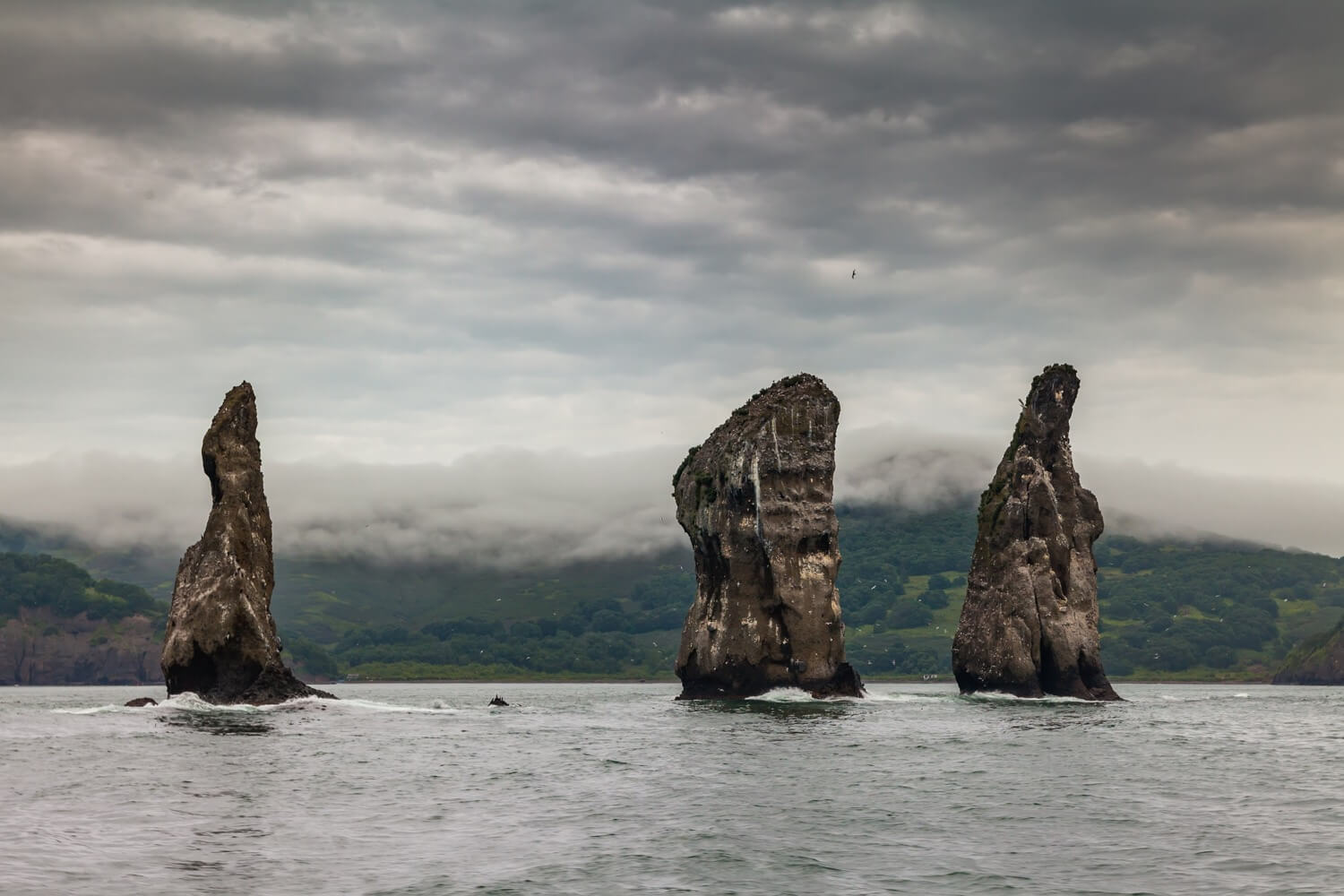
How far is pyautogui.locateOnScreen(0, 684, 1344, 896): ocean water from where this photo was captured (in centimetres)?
3756

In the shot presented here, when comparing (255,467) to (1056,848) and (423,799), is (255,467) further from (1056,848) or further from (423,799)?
(1056,848)

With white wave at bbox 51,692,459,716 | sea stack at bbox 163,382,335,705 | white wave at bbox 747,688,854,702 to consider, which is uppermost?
sea stack at bbox 163,382,335,705

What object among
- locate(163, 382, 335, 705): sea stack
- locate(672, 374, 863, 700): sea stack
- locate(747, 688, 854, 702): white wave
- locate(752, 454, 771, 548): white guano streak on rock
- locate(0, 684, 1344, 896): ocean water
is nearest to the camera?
locate(0, 684, 1344, 896): ocean water

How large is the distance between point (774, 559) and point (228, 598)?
44.7 meters

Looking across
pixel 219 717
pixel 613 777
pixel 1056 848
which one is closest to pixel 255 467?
pixel 219 717

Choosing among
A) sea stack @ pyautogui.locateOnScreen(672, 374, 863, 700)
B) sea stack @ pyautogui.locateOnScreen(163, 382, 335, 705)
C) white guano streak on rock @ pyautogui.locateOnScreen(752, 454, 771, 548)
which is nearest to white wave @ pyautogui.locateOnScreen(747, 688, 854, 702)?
sea stack @ pyautogui.locateOnScreen(672, 374, 863, 700)

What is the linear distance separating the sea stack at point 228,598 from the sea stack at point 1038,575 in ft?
205

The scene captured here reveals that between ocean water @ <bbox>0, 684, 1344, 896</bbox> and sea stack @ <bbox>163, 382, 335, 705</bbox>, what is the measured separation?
10244mm

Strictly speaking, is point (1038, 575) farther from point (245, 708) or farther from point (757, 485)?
point (245, 708)

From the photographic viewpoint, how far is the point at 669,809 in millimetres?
51844

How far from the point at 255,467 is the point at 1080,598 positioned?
250 ft

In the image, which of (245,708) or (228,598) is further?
(245,708)

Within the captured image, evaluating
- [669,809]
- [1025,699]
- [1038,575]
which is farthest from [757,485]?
[669,809]

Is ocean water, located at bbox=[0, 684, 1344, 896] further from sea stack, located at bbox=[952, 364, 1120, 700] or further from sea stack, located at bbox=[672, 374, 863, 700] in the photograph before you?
sea stack, located at bbox=[952, 364, 1120, 700]
